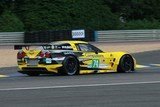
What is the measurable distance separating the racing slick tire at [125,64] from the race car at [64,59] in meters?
0.15

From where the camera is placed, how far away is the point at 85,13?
48406 millimetres

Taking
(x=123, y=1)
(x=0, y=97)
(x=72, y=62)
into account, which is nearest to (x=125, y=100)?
(x=0, y=97)

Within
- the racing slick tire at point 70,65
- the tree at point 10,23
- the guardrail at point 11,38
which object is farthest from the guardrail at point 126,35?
the racing slick tire at point 70,65

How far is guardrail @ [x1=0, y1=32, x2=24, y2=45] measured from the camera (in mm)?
40906

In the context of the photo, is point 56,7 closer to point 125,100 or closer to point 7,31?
point 7,31

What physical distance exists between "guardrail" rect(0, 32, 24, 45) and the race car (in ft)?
68.4

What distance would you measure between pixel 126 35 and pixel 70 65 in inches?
944

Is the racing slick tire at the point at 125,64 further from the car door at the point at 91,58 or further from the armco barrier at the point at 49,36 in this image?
the armco barrier at the point at 49,36

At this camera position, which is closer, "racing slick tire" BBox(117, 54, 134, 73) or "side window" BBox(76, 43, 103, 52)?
"side window" BBox(76, 43, 103, 52)

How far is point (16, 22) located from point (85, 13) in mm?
6660

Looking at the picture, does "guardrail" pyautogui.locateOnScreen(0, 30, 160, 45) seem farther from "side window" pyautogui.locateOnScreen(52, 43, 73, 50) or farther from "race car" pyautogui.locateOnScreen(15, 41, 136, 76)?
"side window" pyautogui.locateOnScreen(52, 43, 73, 50)

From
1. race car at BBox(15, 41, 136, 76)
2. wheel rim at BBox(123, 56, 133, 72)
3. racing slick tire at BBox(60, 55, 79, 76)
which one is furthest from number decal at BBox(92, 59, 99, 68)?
wheel rim at BBox(123, 56, 133, 72)

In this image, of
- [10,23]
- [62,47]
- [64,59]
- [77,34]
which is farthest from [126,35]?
[64,59]

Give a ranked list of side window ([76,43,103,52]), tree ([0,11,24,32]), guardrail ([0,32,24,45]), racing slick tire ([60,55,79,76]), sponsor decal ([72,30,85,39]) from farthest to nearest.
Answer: tree ([0,11,24,32]) < guardrail ([0,32,24,45]) < sponsor decal ([72,30,85,39]) < side window ([76,43,103,52]) < racing slick tire ([60,55,79,76])
